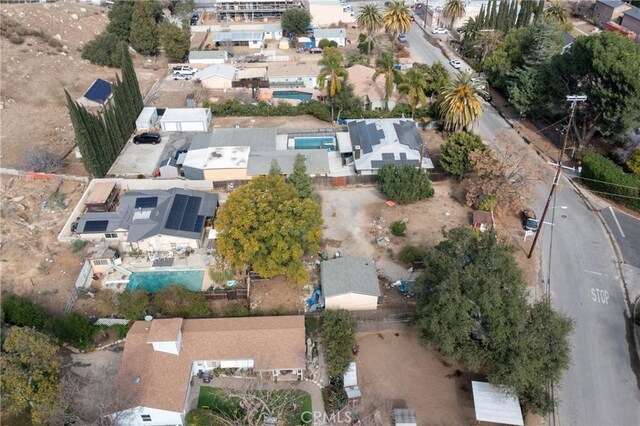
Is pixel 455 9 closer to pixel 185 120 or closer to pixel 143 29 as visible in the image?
pixel 143 29

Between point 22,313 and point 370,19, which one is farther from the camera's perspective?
point 370,19

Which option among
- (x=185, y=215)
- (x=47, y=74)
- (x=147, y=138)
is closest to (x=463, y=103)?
(x=185, y=215)

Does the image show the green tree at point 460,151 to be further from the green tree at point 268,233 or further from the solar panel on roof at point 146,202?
the solar panel on roof at point 146,202

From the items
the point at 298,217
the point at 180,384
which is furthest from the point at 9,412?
the point at 298,217

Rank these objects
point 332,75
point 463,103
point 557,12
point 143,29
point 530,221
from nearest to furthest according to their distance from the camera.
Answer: point 530,221
point 463,103
point 332,75
point 143,29
point 557,12

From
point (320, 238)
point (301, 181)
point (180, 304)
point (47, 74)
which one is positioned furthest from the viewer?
point (47, 74)

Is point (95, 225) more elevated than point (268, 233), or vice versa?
point (268, 233)

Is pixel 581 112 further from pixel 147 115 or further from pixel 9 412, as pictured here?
pixel 9 412
